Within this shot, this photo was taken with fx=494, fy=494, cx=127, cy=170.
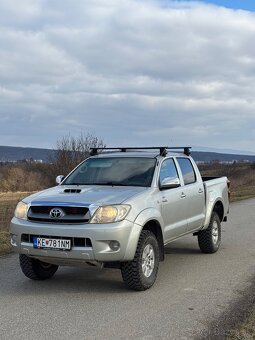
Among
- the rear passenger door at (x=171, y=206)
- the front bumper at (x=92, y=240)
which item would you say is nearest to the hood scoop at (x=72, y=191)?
the front bumper at (x=92, y=240)

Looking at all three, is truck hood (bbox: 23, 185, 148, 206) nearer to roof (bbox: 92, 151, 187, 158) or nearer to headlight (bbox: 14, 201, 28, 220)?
headlight (bbox: 14, 201, 28, 220)

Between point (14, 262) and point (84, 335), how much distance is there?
12.6 feet

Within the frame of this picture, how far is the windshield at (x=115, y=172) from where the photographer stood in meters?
7.14

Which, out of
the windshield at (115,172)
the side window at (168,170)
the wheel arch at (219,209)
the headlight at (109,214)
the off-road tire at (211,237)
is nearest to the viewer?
the headlight at (109,214)

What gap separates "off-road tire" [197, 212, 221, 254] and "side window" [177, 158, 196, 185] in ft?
3.26

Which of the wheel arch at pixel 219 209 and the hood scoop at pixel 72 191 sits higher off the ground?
the hood scoop at pixel 72 191

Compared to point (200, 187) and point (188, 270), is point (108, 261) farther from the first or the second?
point (200, 187)

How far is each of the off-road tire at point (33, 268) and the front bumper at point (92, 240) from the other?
620 mm

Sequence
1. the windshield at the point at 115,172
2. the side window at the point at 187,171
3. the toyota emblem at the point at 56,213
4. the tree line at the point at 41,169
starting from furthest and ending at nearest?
the tree line at the point at 41,169 < the side window at the point at 187,171 < the windshield at the point at 115,172 < the toyota emblem at the point at 56,213

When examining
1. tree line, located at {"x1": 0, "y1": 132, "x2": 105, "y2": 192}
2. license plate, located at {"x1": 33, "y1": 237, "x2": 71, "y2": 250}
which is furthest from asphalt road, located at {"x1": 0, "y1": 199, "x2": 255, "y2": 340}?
tree line, located at {"x1": 0, "y1": 132, "x2": 105, "y2": 192}

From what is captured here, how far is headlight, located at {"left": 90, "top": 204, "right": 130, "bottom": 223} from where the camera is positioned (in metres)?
5.98

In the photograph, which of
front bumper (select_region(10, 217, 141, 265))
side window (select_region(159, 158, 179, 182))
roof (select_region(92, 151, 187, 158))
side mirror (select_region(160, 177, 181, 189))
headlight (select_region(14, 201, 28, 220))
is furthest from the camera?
roof (select_region(92, 151, 187, 158))

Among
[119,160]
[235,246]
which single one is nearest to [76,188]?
[119,160]

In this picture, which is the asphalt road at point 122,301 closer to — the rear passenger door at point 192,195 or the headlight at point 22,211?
the rear passenger door at point 192,195
